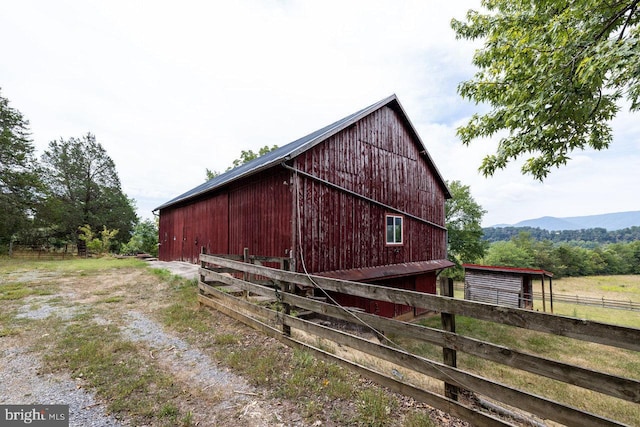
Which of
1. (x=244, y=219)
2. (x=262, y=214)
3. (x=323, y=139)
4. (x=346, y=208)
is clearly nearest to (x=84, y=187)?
(x=244, y=219)

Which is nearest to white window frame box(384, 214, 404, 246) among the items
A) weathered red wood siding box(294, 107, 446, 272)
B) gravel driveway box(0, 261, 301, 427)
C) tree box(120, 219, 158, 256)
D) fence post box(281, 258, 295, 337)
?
weathered red wood siding box(294, 107, 446, 272)

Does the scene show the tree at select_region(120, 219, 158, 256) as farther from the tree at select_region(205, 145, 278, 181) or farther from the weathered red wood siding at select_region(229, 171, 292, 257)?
the weathered red wood siding at select_region(229, 171, 292, 257)

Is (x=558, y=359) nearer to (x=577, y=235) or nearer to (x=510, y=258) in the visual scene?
(x=510, y=258)

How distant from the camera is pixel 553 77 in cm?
483

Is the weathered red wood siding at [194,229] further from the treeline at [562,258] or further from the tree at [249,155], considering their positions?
the treeline at [562,258]

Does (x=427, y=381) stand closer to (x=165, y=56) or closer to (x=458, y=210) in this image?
(x=165, y=56)

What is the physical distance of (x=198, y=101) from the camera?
14.2 m

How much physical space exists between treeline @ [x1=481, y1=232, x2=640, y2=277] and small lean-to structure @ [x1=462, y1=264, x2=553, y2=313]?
88.6 ft

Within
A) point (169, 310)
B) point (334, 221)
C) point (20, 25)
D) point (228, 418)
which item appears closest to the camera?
point (228, 418)

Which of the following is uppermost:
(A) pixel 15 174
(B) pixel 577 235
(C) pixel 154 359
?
(A) pixel 15 174

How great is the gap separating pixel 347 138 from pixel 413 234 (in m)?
5.81

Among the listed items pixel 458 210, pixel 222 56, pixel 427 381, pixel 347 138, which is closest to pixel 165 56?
pixel 222 56

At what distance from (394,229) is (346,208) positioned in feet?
10.2

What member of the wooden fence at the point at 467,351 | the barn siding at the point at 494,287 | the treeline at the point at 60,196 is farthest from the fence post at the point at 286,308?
the treeline at the point at 60,196
